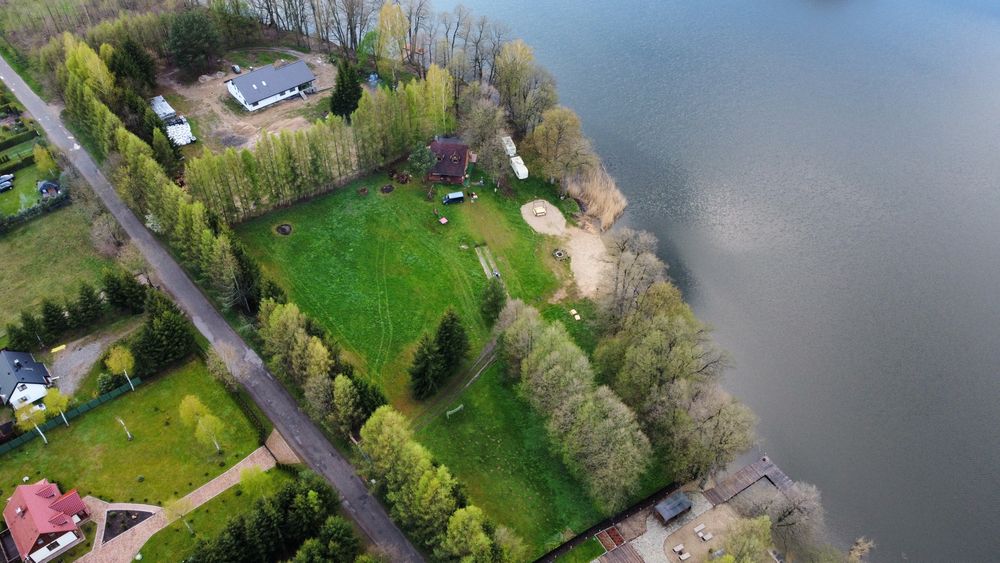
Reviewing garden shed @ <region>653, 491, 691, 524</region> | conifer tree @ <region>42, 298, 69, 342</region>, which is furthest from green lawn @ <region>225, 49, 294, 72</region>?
garden shed @ <region>653, 491, 691, 524</region>

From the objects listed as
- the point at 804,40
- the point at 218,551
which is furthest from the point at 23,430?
the point at 804,40

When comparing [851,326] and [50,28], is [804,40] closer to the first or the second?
[851,326]

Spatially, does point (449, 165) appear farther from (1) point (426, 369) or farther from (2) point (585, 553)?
(2) point (585, 553)

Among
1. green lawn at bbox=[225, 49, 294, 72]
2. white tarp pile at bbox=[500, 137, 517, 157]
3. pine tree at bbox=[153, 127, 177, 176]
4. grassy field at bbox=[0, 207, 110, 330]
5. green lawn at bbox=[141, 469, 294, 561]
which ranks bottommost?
green lawn at bbox=[141, 469, 294, 561]

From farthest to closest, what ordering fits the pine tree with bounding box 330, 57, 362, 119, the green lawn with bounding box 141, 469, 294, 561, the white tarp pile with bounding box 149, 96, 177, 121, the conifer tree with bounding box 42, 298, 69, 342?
the white tarp pile with bounding box 149, 96, 177, 121 → the pine tree with bounding box 330, 57, 362, 119 → the conifer tree with bounding box 42, 298, 69, 342 → the green lawn with bounding box 141, 469, 294, 561

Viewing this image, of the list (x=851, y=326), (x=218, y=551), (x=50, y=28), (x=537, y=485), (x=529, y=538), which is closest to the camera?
(x=218, y=551)

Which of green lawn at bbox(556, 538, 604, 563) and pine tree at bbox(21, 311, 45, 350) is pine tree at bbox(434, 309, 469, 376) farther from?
pine tree at bbox(21, 311, 45, 350)
